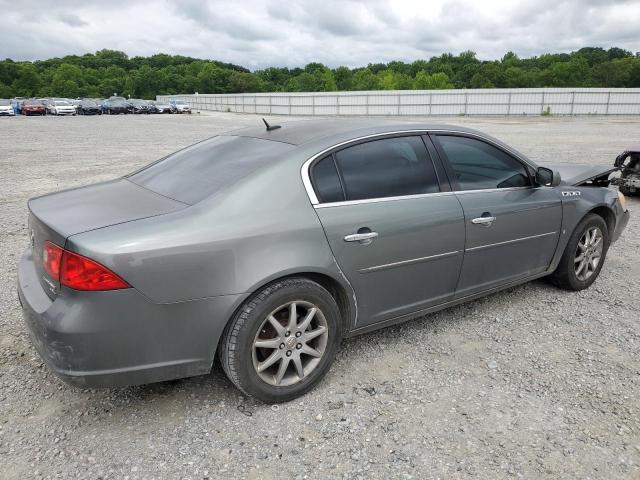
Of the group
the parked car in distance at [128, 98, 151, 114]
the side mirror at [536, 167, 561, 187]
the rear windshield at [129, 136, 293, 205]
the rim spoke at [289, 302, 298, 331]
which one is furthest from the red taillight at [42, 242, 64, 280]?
the parked car in distance at [128, 98, 151, 114]

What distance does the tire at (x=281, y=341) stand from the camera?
9.02ft

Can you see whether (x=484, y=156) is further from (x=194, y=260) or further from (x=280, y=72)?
(x=280, y=72)

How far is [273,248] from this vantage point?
9.09 feet

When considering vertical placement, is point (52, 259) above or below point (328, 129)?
below

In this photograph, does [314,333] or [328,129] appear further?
[328,129]

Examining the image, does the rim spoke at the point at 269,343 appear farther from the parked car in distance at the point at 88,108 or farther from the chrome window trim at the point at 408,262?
the parked car in distance at the point at 88,108

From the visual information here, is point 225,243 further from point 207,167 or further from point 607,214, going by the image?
point 607,214

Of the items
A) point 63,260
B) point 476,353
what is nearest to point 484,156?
point 476,353

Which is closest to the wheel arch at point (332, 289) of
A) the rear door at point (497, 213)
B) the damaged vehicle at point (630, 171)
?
the rear door at point (497, 213)

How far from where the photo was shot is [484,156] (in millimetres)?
3963

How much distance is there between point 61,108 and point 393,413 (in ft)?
167

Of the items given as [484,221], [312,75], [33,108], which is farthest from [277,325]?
[312,75]

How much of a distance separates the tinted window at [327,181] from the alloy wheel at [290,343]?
2.11 feet

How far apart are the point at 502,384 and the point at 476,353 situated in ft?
1.32
